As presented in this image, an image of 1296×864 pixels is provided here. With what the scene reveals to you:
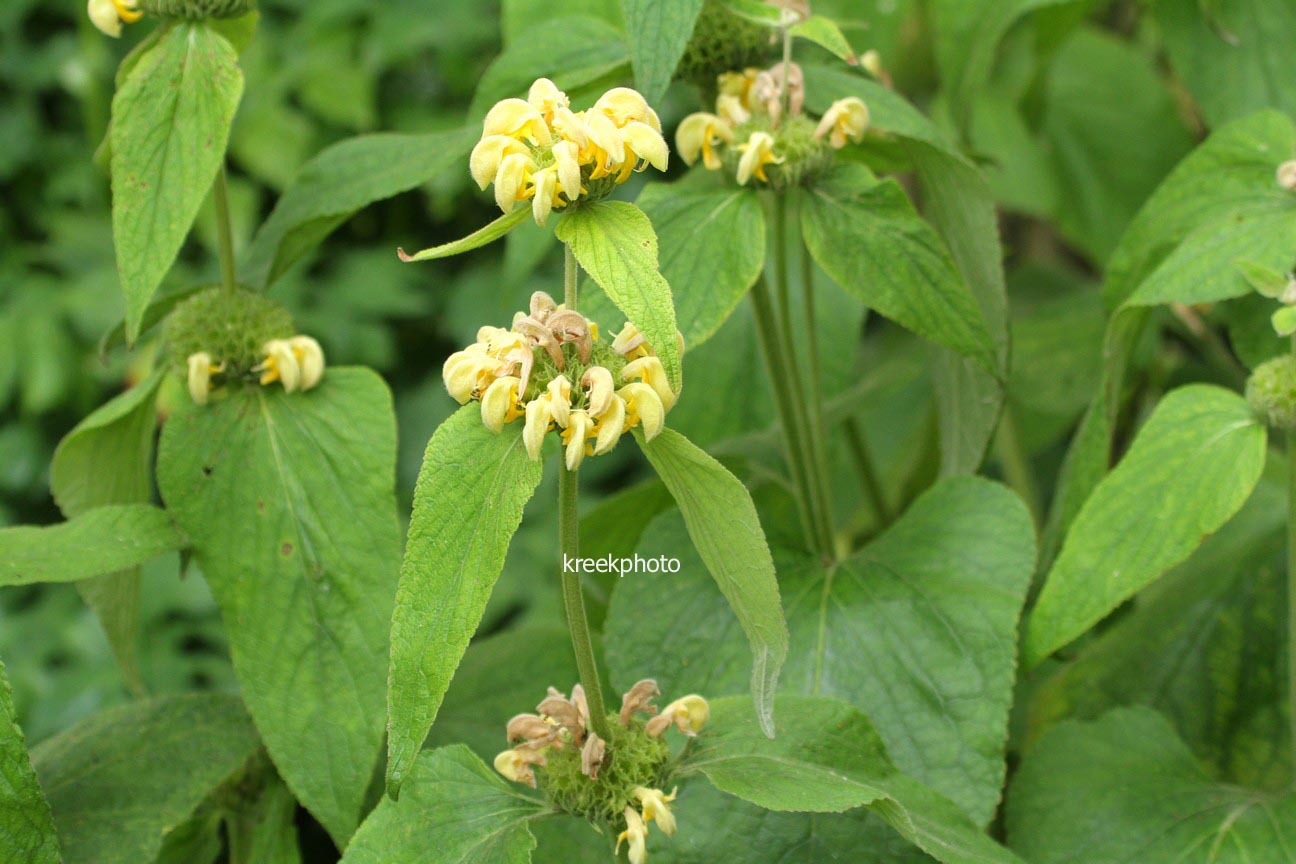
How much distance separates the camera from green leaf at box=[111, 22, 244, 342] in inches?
20.5

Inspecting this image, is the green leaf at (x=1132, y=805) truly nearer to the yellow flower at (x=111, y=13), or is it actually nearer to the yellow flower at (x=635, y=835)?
the yellow flower at (x=635, y=835)

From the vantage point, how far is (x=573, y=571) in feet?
1.42

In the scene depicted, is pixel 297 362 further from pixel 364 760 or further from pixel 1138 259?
pixel 1138 259

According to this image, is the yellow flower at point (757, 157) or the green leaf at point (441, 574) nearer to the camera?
the green leaf at point (441, 574)

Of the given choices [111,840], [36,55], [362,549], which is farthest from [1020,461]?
[36,55]

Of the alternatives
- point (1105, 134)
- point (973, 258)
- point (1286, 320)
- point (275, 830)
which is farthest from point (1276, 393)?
point (1105, 134)

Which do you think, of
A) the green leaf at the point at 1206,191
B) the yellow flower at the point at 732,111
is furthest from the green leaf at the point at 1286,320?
the yellow flower at the point at 732,111

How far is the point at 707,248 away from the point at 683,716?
7.6 inches

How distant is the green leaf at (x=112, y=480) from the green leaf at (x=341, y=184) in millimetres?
83

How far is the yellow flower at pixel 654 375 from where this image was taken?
406 millimetres

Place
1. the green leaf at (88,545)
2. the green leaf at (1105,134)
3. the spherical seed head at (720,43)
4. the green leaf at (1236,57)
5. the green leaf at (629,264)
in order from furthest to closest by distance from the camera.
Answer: the green leaf at (1105,134), the green leaf at (1236,57), the spherical seed head at (720,43), the green leaf at (88,545), the green leaf at (629,264)

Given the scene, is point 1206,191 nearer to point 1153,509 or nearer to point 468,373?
point 1153,509

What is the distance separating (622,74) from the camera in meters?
0.62

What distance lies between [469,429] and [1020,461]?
526 mm
